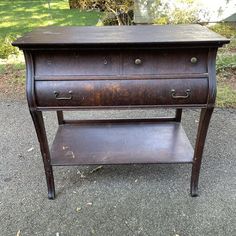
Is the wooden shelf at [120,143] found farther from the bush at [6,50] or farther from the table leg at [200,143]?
the bush at [6,50]

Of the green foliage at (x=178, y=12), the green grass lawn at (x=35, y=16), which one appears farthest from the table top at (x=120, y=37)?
the green grass lawn at (x=35, y=16)

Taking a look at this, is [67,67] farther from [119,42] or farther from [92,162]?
[92,162]

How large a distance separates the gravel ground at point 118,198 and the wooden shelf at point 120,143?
27 centimetres

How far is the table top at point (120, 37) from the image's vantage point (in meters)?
1.63

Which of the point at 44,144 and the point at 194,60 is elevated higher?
the point at 194,60

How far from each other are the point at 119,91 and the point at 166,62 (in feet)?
1.06

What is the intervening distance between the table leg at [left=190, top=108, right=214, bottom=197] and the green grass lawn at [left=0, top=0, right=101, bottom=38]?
5822mm

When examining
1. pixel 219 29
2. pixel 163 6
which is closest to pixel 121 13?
pixel 163 6

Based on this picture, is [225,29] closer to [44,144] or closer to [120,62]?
[120,62]

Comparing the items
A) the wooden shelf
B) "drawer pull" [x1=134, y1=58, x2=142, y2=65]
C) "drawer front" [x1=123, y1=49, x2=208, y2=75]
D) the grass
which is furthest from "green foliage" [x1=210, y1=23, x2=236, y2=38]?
"drawer pull" [x1=134, y1=58, x2=142, y2=65]

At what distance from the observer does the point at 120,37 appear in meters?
1.80

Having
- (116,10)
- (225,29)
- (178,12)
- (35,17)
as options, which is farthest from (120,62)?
(35,17)

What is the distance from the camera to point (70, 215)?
80.6 inches

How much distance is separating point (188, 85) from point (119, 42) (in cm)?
47
